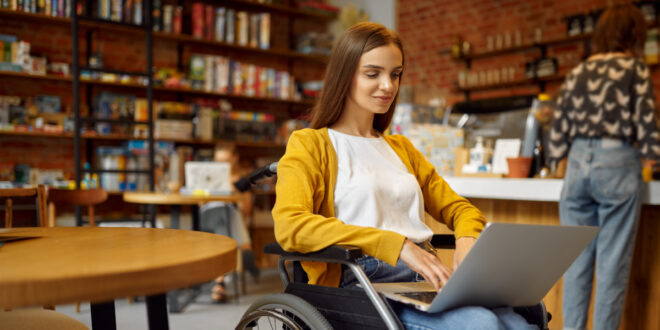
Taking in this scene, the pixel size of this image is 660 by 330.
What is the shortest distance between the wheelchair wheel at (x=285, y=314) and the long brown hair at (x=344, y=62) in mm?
527

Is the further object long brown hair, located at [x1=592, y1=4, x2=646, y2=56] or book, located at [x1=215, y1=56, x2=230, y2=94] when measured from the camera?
book, located at [x1=215, y1=56, x2=230, y2=94]

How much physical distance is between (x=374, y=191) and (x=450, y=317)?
0.38 metres

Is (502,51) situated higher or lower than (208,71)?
higher

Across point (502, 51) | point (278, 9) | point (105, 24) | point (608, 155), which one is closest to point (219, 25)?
point (278, 9)

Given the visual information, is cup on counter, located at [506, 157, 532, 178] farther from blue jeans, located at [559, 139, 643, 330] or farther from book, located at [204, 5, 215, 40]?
book, located at [204, 5, 215, 40]

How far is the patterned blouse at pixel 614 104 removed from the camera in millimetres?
2156

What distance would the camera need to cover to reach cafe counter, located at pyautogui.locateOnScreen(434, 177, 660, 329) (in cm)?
223

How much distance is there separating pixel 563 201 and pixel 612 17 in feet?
2.60

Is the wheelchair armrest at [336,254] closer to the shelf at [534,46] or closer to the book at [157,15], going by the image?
the book at [157,15]

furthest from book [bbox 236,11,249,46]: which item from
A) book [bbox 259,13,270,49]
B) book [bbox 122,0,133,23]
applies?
book [bbox 122,0,133,23]

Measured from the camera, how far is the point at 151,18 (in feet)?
14.7

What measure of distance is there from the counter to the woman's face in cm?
119

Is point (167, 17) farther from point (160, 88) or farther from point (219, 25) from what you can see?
point (160, 88)

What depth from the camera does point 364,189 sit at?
4.40 feet
